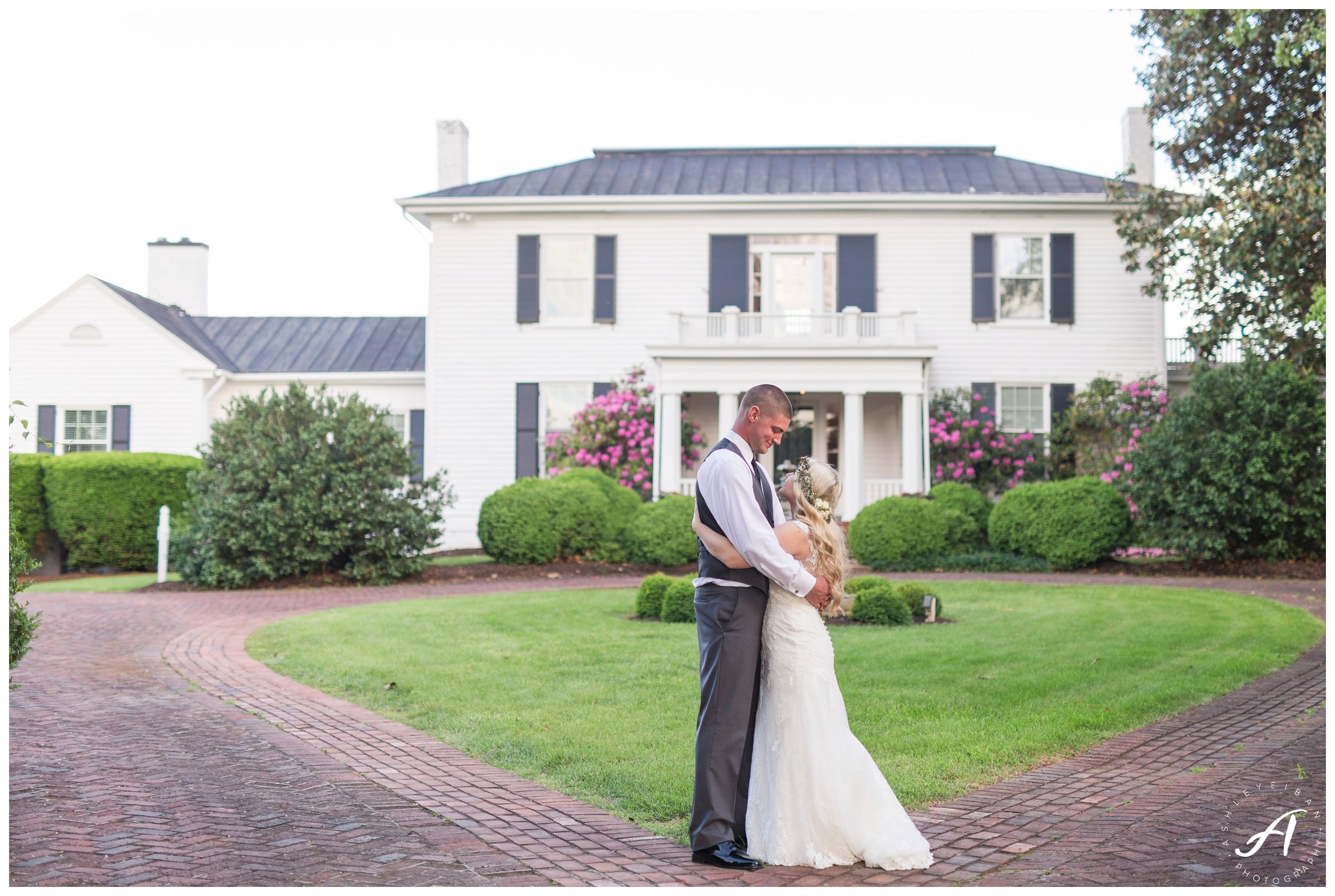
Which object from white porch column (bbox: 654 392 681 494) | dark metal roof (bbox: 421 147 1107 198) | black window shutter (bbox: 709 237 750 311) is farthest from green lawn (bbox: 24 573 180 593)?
black window shutter (bbox: 709 237 750 311)

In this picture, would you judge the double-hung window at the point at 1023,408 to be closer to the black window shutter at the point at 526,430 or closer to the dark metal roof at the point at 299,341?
the black window shutter at the point at 526,430

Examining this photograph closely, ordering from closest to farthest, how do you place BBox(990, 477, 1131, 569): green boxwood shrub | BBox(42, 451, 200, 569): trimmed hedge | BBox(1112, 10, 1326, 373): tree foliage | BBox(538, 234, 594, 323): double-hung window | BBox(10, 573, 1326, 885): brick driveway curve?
BBox(10, 573, 1326, 885): brick driveway curve < BBox(1112, 10, 1326, 373): tree foliage < BBox(990, 477, 1131, 569): green boxwood shrub < BBox(42, 451, 200, 569): trimmed hedge < BBox(538, 234, 594, 323): double-hung window

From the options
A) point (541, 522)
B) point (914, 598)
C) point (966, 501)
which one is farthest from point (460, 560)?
point (914, 598)

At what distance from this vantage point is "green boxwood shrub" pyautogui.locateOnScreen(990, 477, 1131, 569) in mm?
16359

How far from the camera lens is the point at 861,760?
435cm

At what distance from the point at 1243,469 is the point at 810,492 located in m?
13.1

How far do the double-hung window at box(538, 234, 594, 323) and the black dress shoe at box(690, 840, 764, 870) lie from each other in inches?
728

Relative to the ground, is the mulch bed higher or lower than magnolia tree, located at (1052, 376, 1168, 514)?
lower

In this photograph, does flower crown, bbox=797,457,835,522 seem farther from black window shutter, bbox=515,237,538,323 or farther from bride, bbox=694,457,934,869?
black window shutter, bbox=515,237,538,323

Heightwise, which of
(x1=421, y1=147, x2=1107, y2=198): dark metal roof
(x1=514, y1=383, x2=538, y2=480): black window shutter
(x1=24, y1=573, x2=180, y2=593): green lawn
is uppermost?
(x1=421, y1=147, x2=1107, y2=198): dark metal roof

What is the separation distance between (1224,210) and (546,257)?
12295 mm

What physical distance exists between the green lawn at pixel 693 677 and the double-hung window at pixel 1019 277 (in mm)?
10264


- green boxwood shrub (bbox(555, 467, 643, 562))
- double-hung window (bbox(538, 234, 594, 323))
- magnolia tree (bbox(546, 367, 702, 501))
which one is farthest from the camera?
double-hung window (bbox(538, 234, 594, 323))

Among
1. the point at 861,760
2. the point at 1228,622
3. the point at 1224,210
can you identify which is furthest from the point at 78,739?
the point at 1224,210
